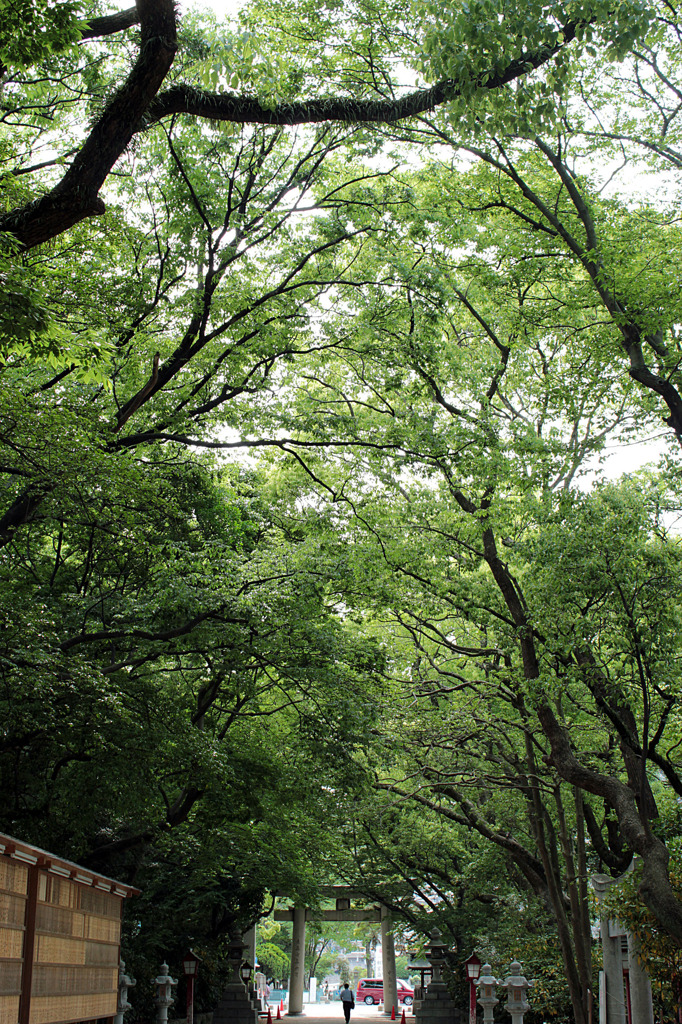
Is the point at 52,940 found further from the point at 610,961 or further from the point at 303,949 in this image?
the point at 303,949

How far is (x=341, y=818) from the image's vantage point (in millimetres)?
15820

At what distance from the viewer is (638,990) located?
34.9ft

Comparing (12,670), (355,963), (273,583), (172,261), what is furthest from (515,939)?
(355,963)

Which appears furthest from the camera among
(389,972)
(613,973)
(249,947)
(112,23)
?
(389,972)

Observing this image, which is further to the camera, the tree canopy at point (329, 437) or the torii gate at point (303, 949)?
the torii gate at point (303, 949)

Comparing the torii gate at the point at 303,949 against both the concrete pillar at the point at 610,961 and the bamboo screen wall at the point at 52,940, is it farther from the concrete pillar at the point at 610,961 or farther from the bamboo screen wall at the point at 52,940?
the bamboo screen wall at the point at 52,940

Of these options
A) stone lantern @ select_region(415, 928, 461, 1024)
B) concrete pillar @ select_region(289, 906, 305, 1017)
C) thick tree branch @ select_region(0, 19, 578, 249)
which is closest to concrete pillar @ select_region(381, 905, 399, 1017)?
concrete pillar @ select_region(289, 906, 305, 1017)

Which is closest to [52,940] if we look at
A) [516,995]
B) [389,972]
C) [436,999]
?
[516,995]

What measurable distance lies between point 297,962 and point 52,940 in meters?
26.1

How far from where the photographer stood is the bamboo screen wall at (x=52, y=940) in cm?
663

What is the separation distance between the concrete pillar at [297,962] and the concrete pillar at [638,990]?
69.0ft

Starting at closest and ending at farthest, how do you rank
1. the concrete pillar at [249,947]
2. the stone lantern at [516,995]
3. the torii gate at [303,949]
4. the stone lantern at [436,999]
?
1. the stone lantern at [516,995]
2. the stone lantern at [436,999]
3. the concrete pillar at [249,947]
4. the torii gate at [303,949]

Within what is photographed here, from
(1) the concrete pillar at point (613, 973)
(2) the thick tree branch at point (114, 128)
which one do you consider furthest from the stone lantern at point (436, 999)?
(2) the thick tree branch at point (114, 128)

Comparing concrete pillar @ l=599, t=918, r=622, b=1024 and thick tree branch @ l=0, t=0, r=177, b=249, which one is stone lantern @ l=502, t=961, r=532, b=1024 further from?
thick tree branch @ l=0, t=0, r=177, b=249
